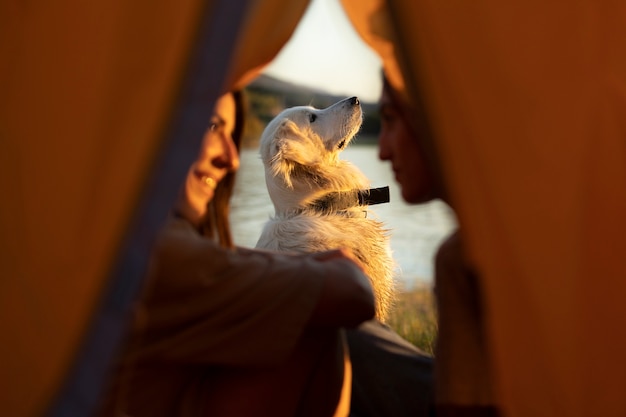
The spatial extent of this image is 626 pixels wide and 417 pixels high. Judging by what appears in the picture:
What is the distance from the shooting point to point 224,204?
68.4 inches

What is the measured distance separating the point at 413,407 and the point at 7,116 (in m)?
1.34

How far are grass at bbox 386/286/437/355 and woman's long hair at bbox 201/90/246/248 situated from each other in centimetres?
121

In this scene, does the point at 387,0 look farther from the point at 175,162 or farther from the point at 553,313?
the point at 553,313

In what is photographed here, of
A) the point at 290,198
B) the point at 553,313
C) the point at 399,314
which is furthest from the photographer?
the point at 399,314

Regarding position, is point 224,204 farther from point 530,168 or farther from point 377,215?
point 377,215

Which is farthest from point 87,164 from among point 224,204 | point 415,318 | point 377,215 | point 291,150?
point 415,318

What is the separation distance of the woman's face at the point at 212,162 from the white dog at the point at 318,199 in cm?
114

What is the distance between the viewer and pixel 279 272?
1.48m

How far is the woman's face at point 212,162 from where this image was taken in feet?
5.08

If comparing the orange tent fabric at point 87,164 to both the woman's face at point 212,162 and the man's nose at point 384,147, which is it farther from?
the man's nose at point 384,147

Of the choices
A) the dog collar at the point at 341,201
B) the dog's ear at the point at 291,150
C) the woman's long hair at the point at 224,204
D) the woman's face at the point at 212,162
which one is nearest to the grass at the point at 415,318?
the dog collar at the point at 341,201

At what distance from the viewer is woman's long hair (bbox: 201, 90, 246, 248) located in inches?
65.5

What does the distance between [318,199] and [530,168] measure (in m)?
1.67

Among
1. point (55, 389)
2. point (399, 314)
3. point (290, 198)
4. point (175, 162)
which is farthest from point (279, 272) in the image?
point (399, 314)
